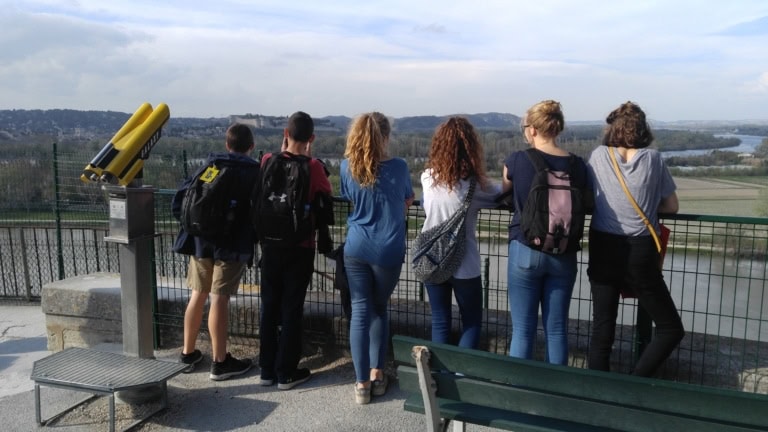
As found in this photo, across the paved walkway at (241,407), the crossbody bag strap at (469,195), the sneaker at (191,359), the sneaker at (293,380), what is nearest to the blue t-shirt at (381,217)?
the crossbody bag strap at (469,195)

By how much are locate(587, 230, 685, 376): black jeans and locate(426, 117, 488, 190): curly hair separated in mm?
756

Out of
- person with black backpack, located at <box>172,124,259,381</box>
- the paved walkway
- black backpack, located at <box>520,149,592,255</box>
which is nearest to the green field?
black backpack, located at <box>520,149,592,255</box>

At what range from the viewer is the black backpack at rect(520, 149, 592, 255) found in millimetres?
3334

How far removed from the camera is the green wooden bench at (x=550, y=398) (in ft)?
7.28

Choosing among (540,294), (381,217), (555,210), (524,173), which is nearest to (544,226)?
(555,210)

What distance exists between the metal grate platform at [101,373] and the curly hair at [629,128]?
2879mm

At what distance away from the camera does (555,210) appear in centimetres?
334

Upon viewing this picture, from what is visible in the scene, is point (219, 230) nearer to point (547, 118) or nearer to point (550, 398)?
point (547, 118)

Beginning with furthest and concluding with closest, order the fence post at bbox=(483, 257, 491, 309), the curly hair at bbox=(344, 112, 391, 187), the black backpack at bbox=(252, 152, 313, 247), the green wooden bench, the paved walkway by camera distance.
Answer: the fence post at bbox=(483, 257, 491, 309) → the black backpack at bbox=(252, 152, 313, 247) → the paved walkway → the curly hair at bbox=(344, 112, 391, 187) → the green wooden bench

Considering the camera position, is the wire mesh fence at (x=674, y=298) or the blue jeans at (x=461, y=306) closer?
the blue jeans at (x=461, y=306)

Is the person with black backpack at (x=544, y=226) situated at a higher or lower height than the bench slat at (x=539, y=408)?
higher

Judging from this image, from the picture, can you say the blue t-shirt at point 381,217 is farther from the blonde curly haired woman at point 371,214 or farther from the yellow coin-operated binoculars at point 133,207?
the yellow coin-operated binoculars at point 133,207

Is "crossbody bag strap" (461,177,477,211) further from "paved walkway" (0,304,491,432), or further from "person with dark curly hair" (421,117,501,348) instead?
"paved walkway" (0,304,491,432)

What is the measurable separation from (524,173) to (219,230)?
1965mm
